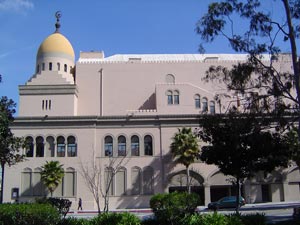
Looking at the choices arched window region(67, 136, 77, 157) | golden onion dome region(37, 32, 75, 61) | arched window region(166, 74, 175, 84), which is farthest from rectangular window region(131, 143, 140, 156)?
golden onion dome region(37, 32, 75, 61)

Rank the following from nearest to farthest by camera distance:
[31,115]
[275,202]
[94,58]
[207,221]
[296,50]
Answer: [207,221] → [296,50] → [275,202] → [31,115] → [94,58]

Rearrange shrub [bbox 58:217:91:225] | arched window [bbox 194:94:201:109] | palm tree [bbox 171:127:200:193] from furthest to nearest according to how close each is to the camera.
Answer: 1. arched window [bbox 194:94:201:109]
2. palm tree [bbox 171:127:200:193]
3. shrub [bbox 58:217:91:225]

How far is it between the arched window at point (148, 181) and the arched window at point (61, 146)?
994 centimetres

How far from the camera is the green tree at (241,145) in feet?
79.4

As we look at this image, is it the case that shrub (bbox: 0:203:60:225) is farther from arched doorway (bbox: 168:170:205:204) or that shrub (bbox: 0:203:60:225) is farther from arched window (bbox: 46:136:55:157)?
arched window (bbox: 46:136:55:157)

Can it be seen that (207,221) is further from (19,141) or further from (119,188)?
(119,188)

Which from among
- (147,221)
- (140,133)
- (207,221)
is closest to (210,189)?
(140,133)

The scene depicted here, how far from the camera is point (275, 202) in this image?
5103 centimetres

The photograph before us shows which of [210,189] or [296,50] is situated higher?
[296,50]

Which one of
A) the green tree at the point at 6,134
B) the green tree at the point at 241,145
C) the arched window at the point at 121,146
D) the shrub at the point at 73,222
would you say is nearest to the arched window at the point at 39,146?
the arched window at the point at 121,146

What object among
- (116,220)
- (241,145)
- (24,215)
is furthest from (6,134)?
(241,145)

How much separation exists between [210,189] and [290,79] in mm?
33272

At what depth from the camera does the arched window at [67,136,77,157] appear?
170ft

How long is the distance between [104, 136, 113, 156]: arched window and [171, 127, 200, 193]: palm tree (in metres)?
7.77
